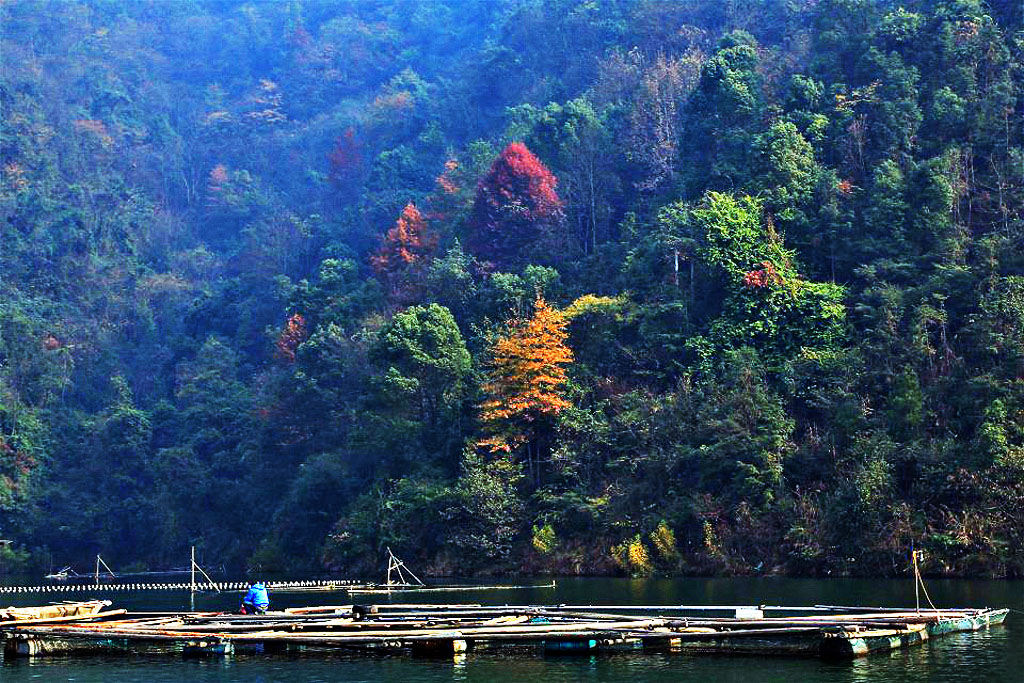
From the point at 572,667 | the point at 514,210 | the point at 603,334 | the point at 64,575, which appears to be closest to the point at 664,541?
the point at 603,334

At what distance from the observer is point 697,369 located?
66.6 metres

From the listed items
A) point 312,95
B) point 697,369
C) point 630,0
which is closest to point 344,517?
point 697,369

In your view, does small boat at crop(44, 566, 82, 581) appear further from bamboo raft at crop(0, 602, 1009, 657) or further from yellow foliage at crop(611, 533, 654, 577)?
bamboo raft at crop(0, 602, 1009, 657)

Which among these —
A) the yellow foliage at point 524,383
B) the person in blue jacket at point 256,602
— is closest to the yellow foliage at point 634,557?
the yellow foliage at point 524,383

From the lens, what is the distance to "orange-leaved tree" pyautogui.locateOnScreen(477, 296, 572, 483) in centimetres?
6862

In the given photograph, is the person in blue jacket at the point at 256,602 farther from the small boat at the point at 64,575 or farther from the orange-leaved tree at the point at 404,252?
the orange-leaved tree at the point at 404,252

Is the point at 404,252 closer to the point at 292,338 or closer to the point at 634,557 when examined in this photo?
the point at 292,338

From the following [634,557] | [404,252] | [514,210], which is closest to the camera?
[634,557]

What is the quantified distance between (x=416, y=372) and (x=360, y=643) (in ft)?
116

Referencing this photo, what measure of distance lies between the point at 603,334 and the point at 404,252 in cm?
2135

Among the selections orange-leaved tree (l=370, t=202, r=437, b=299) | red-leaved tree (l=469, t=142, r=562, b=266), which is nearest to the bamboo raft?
red-leaved tree (l=469, t=142, r=562, b=266)

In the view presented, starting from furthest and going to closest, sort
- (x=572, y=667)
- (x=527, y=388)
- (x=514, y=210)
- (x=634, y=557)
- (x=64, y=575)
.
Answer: (x=514, y=210)
(x=64, y=575)
(x=527, y=388)
(x=634, y=557)
(x=572, y=667)

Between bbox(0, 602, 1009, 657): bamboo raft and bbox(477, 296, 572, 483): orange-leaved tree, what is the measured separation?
2602 centimetres

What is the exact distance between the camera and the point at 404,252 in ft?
293
